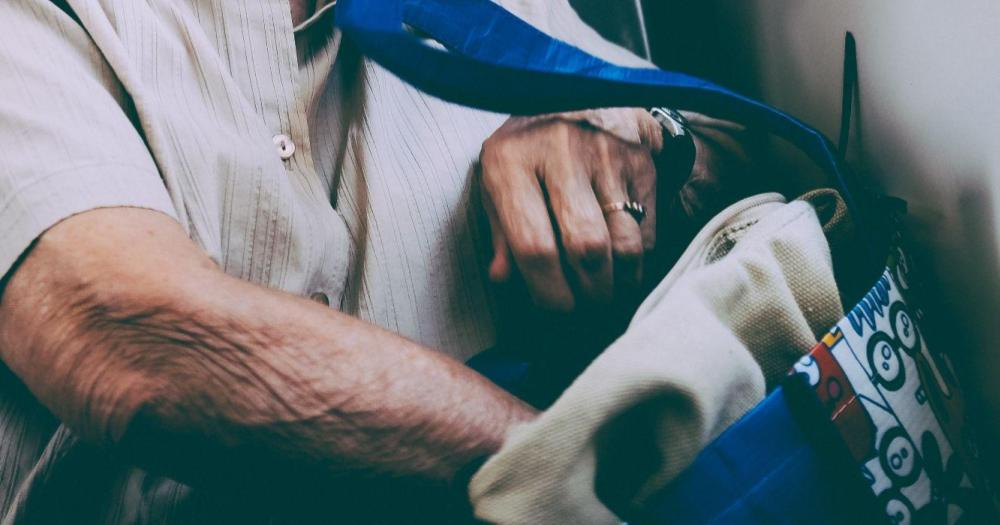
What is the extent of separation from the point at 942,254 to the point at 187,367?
53 cm

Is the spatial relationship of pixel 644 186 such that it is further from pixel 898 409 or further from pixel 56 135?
pixel 56 135

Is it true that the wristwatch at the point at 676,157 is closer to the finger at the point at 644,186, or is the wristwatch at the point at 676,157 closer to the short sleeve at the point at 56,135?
the finger at the point at 644,186

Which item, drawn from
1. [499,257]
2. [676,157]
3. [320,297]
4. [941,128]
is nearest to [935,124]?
[941,128]

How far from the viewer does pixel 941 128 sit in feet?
1.59

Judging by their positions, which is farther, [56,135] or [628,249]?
[628,249]

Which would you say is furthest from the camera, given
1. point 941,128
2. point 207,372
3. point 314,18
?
point 314,18

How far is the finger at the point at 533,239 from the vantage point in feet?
1.68

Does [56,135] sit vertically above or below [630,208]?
above

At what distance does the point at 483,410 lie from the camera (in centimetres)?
39

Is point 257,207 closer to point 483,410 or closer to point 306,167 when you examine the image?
point 306,167

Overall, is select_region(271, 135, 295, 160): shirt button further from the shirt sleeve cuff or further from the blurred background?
the blurred background

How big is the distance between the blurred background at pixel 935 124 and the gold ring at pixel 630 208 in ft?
0.67

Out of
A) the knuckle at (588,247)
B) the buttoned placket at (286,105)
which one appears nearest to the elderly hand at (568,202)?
the knuckle at (588,247)

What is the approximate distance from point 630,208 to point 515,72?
140 millimetres
